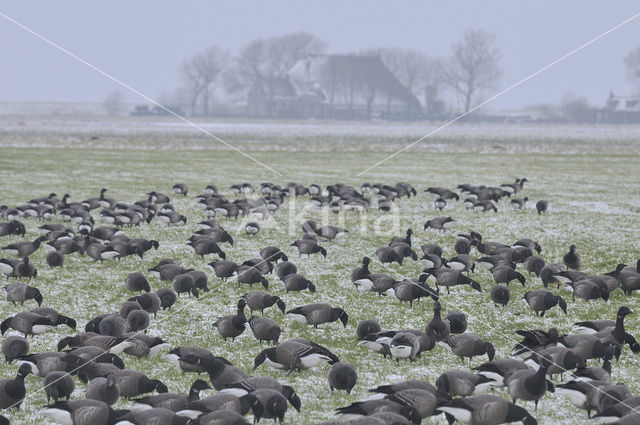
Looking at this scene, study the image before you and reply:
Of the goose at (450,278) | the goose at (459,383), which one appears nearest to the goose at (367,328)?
the goose at (459,383)

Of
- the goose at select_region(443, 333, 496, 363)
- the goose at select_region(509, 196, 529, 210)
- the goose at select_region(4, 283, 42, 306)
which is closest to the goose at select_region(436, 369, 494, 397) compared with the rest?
the goose at select_region(443, 333, 496, 363)

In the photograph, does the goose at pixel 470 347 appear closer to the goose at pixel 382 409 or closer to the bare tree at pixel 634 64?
the goose at pixel 382 409

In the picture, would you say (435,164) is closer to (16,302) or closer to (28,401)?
(16,302)

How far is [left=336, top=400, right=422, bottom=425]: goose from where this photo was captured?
6941 millimetres

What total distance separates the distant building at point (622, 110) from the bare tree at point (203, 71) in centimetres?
10110

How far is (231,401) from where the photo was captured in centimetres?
719

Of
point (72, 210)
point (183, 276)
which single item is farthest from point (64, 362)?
point (72, 210)

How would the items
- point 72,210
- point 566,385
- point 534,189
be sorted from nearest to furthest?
point 566,385 < point 72,210 < point 534,189

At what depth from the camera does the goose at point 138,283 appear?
509 inches

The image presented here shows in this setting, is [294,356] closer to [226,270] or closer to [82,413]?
[82,413]

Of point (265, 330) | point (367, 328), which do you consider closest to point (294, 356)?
point (265, 330)

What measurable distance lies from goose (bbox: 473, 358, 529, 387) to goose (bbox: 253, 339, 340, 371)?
1.98 meters

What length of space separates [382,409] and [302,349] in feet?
6.95

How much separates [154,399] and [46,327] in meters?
3.91
